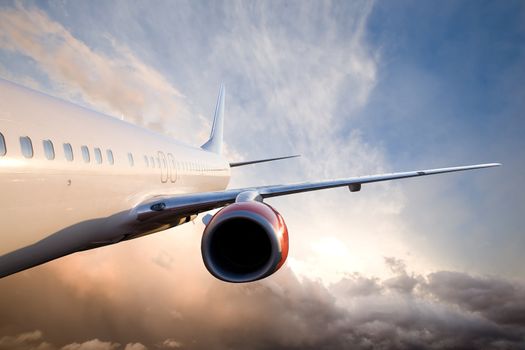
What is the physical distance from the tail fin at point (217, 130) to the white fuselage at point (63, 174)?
Answer: 13720 millimetres

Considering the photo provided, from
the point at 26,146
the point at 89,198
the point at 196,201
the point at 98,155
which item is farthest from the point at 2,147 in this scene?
the point at 196,201

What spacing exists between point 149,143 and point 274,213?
5.13 metres

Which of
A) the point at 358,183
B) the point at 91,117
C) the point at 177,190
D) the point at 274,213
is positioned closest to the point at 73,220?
the point at 91,117

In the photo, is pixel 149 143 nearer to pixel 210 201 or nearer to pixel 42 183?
pixel 210 201

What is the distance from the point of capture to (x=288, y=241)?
559 cm

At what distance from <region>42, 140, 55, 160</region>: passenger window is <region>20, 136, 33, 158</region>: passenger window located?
0.26m

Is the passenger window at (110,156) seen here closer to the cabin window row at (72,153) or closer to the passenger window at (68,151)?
the cabin window row at (72,153)

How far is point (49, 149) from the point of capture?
15.8 feet

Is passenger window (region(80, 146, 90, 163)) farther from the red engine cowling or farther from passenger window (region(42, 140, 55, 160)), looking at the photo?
the red engine cowling

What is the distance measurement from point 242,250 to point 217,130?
18.5 m

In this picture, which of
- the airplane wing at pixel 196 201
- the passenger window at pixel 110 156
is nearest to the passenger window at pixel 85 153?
the passenger window at pixel 110 156

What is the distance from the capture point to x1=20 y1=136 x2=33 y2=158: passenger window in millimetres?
4323

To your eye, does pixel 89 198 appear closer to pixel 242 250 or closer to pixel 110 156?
pixel 110 156

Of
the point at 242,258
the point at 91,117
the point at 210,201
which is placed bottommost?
the point at 242,258
